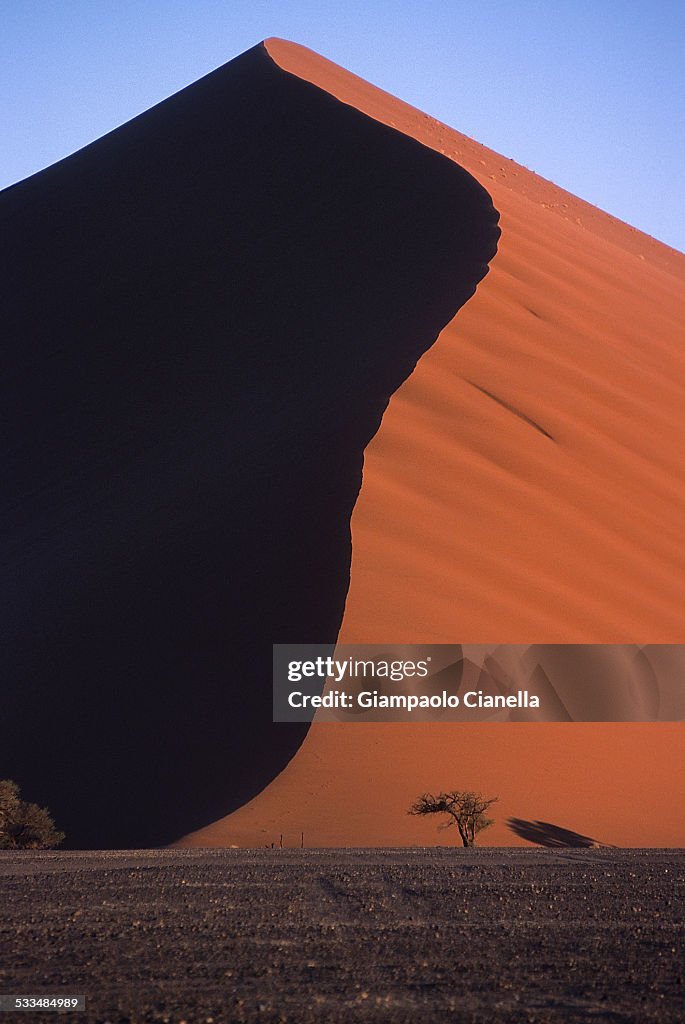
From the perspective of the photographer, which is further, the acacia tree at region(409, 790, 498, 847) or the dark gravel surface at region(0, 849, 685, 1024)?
the acacia tree at region(409, 790, 498, 847)

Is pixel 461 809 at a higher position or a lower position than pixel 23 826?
higher

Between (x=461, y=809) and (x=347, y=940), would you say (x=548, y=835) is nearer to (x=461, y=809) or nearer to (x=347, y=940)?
(x=461, y=809)

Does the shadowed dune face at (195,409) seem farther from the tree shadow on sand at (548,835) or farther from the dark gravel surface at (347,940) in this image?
the dark gravel surface at (347,940)

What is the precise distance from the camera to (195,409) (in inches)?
850

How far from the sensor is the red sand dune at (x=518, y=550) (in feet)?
43.0

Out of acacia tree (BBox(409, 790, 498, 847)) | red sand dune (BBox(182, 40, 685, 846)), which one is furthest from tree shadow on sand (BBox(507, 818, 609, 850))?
acacia tree (BBox(409, 790, 498, 847))

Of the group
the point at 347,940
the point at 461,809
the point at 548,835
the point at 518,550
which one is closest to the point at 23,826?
the point at 461,809

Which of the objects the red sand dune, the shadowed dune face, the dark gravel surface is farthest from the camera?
the shadowed dune face

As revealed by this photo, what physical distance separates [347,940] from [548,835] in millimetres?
6951

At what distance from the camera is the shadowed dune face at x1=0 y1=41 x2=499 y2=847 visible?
47.0ft

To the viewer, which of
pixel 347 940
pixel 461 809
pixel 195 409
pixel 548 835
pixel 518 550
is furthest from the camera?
pixel 195 409

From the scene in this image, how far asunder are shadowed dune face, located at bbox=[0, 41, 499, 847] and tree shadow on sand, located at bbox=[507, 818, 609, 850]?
2567 millimetres

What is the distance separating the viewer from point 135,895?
8.12m

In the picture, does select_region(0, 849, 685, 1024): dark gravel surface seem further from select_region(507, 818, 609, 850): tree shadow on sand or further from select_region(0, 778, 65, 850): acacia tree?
select_region(0, 778, 65, 850): acacia tree
